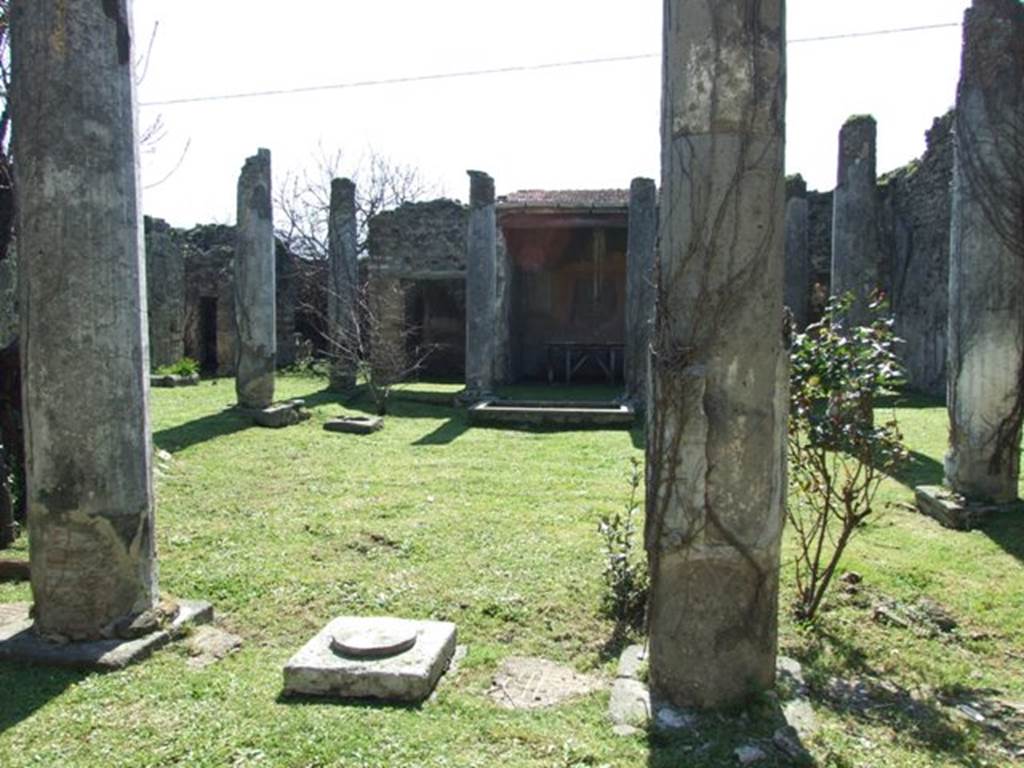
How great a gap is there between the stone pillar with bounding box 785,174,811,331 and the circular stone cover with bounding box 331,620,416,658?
13301 millimetres

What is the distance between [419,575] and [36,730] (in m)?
2.30

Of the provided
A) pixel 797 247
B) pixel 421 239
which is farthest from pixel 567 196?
pixel 797 247

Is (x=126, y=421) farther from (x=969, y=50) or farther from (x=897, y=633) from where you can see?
(x=969, y=50)

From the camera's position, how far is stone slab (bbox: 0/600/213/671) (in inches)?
147

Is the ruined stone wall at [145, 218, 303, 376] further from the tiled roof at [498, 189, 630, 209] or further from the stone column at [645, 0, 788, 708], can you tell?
the stone column at [645, 0, 788, 708]


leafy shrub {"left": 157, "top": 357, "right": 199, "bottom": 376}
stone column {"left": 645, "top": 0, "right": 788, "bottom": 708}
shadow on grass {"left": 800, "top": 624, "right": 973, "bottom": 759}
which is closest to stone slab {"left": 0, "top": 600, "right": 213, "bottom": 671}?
stone column {"left": 645, "top": 0, "right": 788, "bottom": 708}

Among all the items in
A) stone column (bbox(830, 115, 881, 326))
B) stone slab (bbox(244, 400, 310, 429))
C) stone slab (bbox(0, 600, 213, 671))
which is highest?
stone column (bbox(830, 115, 881, 326))

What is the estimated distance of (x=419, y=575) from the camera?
16.8ft

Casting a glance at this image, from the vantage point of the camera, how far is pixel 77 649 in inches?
150

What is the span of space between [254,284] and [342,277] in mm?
3464

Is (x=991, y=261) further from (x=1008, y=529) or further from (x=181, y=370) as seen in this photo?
(x=181, y=370)

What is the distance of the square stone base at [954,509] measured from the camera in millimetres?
6207

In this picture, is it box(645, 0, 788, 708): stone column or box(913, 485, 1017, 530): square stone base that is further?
box(913, 485, 1017, 530): square stone base

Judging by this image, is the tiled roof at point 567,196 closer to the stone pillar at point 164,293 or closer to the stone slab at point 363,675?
the stone pillar at point 164,293
